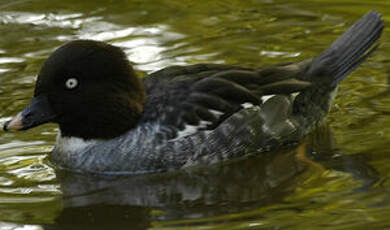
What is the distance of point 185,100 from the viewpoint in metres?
8.41

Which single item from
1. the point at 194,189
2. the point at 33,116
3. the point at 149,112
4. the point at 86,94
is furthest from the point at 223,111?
the point at 33,116

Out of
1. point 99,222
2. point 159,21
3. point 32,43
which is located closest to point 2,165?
point 99,222

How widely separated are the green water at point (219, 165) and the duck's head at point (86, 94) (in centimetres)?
50

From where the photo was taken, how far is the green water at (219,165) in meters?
7.18

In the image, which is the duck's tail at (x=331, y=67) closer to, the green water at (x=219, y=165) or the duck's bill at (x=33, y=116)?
the green water at (x=219, y=165)

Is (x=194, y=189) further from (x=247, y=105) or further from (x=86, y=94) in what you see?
(x=86, y=94)

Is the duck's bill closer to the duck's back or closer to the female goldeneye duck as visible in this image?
the female goldeneye duck

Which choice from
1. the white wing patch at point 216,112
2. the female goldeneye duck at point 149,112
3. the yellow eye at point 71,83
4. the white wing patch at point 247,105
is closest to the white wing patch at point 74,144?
the female goldeneye duck at point 149,112

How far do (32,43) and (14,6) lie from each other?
1.43 metres

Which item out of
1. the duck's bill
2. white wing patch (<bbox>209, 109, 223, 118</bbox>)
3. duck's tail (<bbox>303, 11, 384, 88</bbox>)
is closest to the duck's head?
the duck's bill

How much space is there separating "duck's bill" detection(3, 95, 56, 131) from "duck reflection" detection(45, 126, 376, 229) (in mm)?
596

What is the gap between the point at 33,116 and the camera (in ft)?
26.7

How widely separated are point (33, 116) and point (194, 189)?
154 centimetres

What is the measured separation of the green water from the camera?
23.6ft
